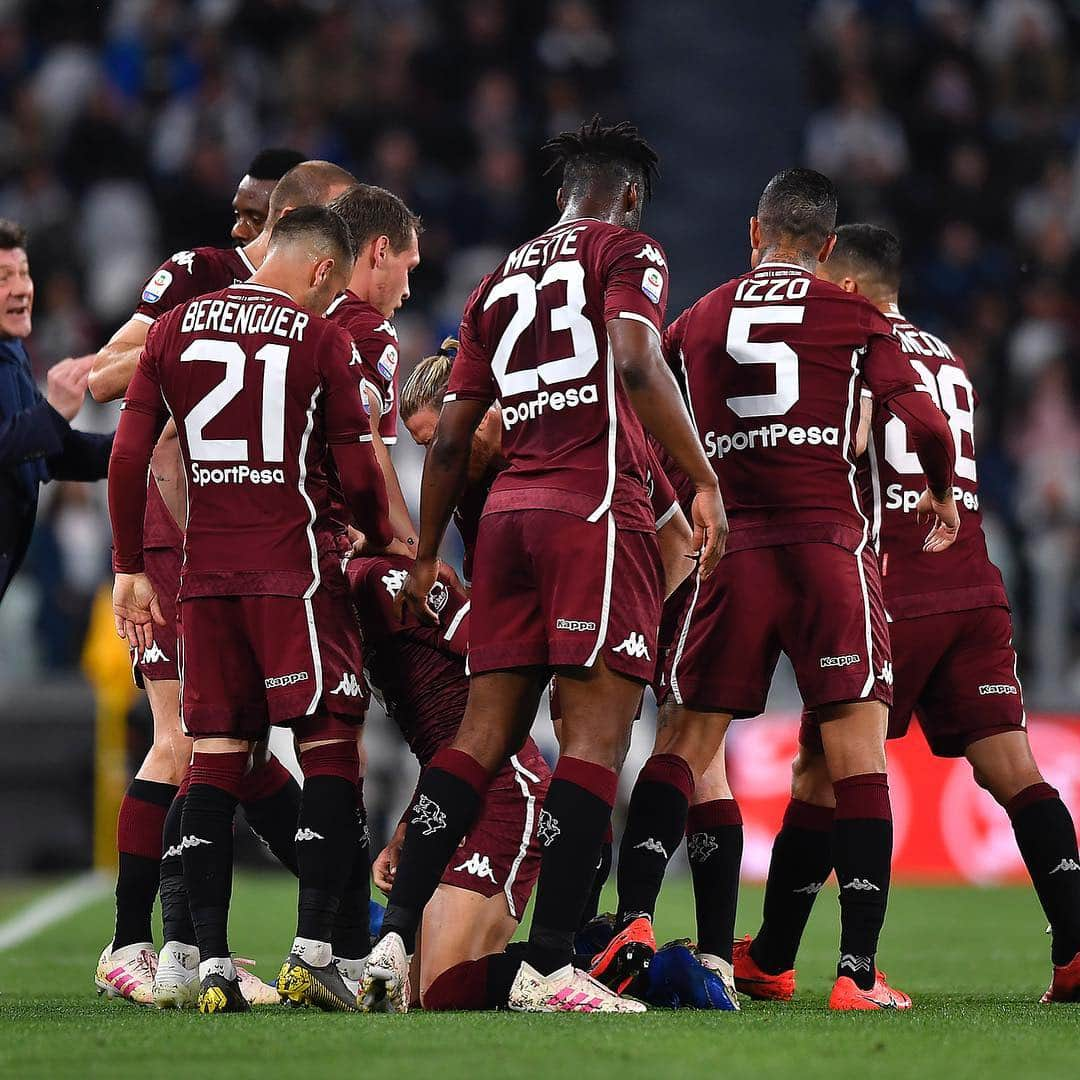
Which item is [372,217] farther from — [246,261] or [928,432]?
[928,432]

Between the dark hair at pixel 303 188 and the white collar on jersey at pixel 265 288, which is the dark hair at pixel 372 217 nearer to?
the dark hair at pixel 303 188

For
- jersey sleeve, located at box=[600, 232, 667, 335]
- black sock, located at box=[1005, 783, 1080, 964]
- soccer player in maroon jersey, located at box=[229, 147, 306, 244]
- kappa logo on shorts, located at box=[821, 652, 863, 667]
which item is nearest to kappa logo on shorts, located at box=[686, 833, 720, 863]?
kappa logo on shorts, located at box=[821, 652, 863, 667]

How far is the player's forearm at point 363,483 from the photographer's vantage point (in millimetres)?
5160

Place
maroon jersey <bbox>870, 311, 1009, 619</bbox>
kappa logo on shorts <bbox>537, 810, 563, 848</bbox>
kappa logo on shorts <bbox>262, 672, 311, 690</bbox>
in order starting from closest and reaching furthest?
kappa logo on shorts <bbox>537, 810, 563, 848</bbox> → kappa logo on shorts <bbox>262, 672, 311, 690</bbox> → maroon jersey <bbox>870, 311, 1009, 619</bbox>

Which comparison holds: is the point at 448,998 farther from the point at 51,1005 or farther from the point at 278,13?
the point at 278,13

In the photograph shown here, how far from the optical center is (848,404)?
5.46m

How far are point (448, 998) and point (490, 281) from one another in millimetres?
1912

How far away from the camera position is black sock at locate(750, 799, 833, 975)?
5.79 meters

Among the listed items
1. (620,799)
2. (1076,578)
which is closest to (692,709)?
(620,799)

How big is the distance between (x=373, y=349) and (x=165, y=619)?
1027mm

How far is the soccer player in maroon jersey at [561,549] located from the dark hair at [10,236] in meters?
1.97

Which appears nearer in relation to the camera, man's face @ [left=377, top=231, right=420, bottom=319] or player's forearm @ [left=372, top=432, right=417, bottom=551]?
player's forearm @ [left=372, top=432, right=417, bottom=551]

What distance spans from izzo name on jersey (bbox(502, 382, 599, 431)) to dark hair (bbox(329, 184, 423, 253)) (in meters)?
1.05

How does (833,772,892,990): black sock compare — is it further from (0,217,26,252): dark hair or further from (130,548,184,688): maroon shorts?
(0,217,26,252): dark hair
